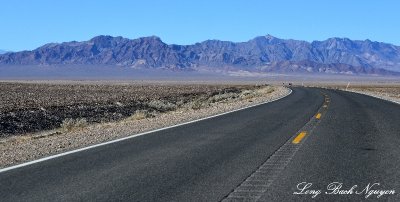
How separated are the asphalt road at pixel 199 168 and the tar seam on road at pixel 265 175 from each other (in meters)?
0.10

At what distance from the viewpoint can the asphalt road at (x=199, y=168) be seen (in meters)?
6.56

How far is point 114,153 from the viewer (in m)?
9.80

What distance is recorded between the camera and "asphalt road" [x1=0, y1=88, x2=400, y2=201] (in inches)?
258

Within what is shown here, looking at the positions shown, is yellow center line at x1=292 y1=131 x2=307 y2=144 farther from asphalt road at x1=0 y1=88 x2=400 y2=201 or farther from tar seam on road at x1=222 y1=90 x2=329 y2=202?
asphalt road at x1=0 y1=88 x2=400 y2=201

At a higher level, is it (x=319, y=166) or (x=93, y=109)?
(x=319, y=166)

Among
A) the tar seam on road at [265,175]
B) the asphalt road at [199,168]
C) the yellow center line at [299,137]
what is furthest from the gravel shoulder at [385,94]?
the tar seam on road at [265,175]

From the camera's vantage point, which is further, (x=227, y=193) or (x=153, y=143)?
(x=153, y=143)

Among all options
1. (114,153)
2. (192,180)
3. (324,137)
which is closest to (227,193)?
(192,180)

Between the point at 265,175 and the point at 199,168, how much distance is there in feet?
3.30

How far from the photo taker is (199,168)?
8148 millimetres

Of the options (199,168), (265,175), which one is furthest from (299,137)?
(265,175)

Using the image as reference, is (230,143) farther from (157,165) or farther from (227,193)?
(227,193)

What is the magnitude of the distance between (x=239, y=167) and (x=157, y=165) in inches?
47.1

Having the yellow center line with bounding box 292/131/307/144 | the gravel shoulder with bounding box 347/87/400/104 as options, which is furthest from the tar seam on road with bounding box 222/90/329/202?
the gravel shoulder with bounding box 347/87/400/104
